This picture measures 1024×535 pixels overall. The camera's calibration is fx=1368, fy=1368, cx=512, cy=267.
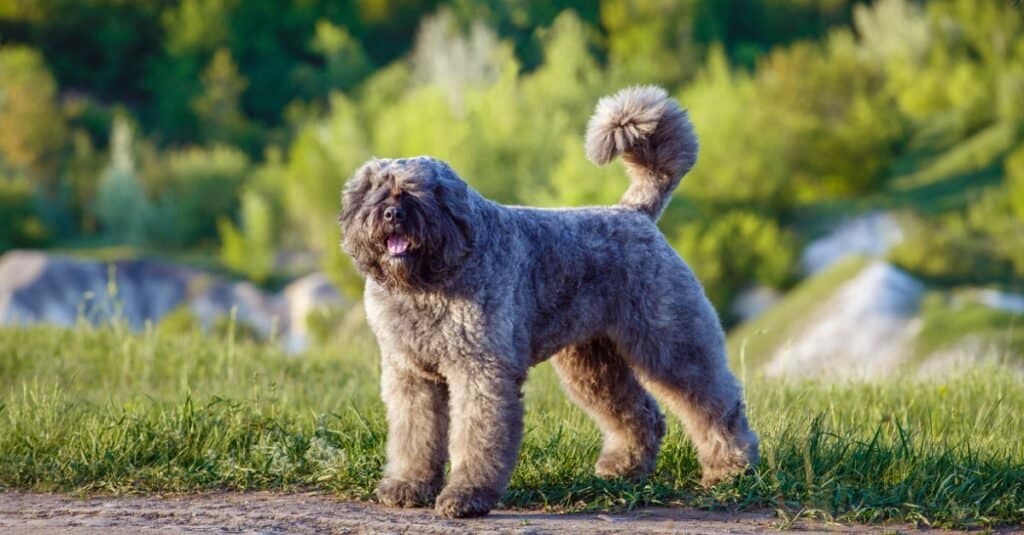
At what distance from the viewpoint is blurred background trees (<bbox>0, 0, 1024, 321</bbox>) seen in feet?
131

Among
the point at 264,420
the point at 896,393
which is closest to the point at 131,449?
the point at 264,420

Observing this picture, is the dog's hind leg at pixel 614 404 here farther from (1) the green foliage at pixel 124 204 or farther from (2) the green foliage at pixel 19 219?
(2) the green foliage at pixel 19 219

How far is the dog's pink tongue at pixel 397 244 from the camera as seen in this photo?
6.16 metres

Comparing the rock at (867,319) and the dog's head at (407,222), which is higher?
the rock at (867,319)

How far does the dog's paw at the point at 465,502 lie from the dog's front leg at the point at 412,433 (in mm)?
274

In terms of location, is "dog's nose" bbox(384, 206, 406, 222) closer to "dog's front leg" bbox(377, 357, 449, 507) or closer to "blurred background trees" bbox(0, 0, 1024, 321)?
"dog's front leg" bbox(377, 357, 449, 507)

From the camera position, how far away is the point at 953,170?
46250 millimetres

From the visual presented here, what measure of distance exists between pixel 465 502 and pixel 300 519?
76cm

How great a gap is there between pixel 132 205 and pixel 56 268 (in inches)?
308

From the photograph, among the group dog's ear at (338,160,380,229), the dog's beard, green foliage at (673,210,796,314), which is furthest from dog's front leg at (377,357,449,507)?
green foliage at (673,210,796,314)

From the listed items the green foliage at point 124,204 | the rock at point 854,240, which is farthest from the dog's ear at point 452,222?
the green foliage at point 124,204

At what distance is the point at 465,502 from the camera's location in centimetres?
629

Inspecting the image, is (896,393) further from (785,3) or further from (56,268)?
(785,3)

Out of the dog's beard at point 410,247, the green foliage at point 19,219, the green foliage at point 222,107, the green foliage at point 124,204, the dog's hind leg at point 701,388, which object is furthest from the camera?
the green foliage at point 222,107
